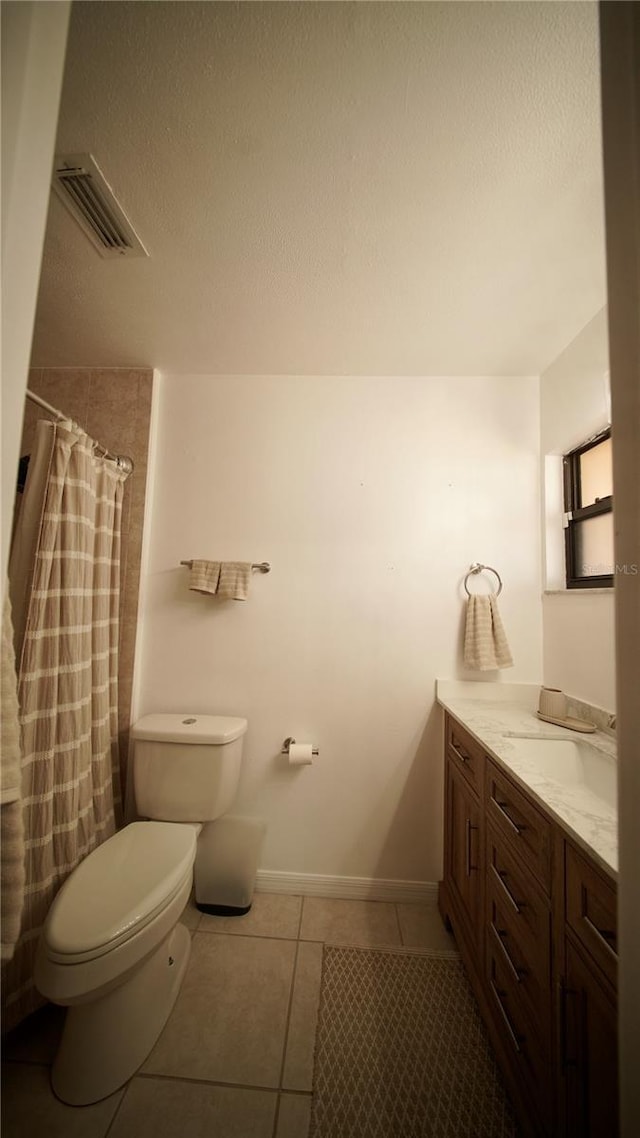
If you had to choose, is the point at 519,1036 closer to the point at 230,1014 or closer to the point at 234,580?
the point at 230,1014

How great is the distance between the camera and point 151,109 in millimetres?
799

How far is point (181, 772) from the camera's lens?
4.53 feet

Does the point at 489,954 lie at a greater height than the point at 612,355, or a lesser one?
lesser

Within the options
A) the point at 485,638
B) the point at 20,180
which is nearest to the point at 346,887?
the point at 485,638

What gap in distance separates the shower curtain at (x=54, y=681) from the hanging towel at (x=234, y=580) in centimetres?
49

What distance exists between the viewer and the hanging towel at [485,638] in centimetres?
148

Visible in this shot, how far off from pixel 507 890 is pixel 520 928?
3.0 inches

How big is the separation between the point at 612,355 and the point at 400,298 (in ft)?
3.60

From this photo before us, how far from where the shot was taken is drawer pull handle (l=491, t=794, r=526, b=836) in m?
0.89

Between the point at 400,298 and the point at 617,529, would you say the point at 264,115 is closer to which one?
the point at 400,298

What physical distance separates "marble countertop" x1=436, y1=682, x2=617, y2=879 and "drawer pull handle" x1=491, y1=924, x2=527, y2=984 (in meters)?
0.43

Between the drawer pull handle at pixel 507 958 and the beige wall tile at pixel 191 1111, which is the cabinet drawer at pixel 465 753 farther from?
the beige wall tile at pixel 191 1111

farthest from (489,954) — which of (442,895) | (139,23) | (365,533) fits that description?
(139,23)

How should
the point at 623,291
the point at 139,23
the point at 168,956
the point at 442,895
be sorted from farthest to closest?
the point at 442,895 < the point at 168,956 < the point at 139,23 < the point at 623,291
